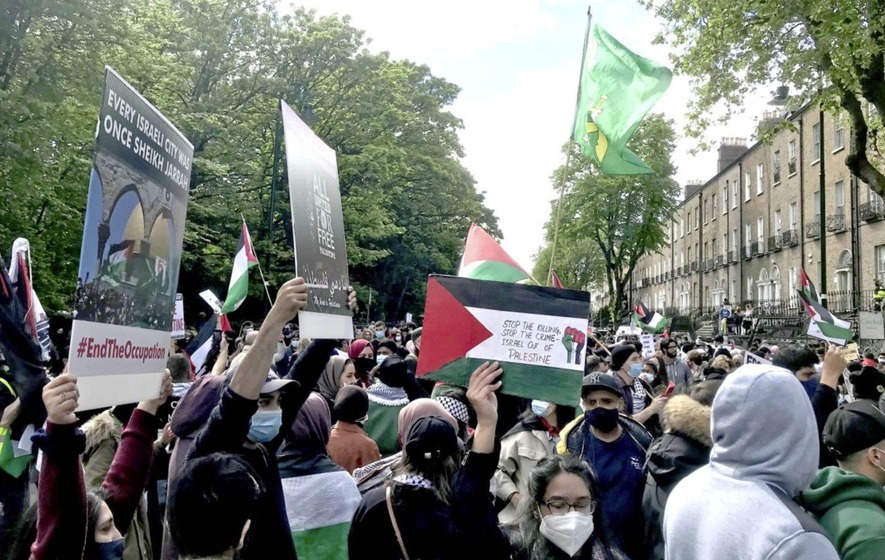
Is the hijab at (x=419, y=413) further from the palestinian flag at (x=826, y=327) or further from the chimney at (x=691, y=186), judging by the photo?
the chimney at (x=691, y=186)

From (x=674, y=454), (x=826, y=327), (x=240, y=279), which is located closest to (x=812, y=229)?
(x=826, y=327)

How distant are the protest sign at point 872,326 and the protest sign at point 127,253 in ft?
43.2

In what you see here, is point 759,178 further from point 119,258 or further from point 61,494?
point 61,494

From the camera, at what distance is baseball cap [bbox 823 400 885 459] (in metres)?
3.14

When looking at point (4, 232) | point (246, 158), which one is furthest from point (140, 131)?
point (246, 158)

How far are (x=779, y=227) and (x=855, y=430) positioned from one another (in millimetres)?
44708

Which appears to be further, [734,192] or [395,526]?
[734,192]

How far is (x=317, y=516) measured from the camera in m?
4.26

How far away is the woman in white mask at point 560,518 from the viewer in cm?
338

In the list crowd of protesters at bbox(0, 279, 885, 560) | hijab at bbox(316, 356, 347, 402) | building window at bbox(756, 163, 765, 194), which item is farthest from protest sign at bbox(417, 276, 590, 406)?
building window at bbox(756, 163, 765, 194)

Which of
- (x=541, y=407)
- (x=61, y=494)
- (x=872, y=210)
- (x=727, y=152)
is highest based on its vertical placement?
(x=727, y=152)

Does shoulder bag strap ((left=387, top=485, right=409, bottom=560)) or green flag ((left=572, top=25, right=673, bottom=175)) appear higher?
green flag ((left=572, top=25, right=673, bottom=175))

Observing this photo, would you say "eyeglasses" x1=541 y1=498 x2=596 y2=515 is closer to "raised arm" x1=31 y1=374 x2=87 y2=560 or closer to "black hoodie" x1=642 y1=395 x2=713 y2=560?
"black hoodie" x1=642 y1=395 x2=713 y2=560

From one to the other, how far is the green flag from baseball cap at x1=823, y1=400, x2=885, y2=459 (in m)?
4.26
